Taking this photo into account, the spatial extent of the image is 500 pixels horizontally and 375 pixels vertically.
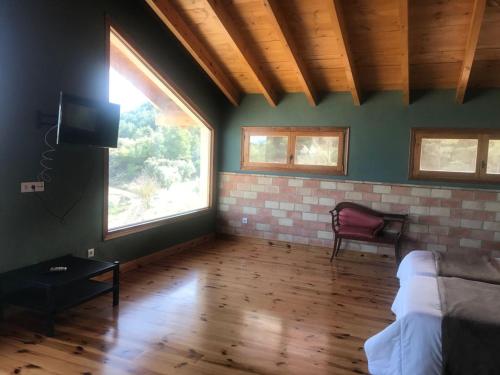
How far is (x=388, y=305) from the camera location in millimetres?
3504

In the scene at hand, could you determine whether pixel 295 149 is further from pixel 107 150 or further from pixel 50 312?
pixel 50 312

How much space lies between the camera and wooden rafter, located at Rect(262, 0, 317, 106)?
12.2 feet

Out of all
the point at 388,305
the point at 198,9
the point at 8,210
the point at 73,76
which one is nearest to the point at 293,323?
the point at 388,305

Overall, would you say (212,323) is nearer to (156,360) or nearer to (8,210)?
(156,360)

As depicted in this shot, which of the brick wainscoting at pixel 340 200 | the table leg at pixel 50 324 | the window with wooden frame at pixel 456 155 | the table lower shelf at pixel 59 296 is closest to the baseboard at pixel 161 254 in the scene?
the brick wainscoting at pixel 340 200

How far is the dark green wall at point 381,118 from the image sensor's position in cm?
479

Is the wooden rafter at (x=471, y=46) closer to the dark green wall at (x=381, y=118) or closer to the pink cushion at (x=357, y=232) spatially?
the dark green wall at (x=381, y=118)

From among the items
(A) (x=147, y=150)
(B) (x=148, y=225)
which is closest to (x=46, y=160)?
(A) (x=147, y=150)

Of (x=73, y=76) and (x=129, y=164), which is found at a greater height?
Result: (x=73, y=76)

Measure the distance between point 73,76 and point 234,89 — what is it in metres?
2.83

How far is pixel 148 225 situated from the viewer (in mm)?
4488

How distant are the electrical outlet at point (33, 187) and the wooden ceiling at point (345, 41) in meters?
2.15

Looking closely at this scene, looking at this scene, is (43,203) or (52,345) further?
(43,203)

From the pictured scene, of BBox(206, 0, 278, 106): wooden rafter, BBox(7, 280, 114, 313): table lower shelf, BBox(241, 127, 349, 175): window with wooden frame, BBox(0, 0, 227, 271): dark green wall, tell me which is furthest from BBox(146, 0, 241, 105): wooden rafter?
BBox(7, 280, 114, 313): table lower shelf
